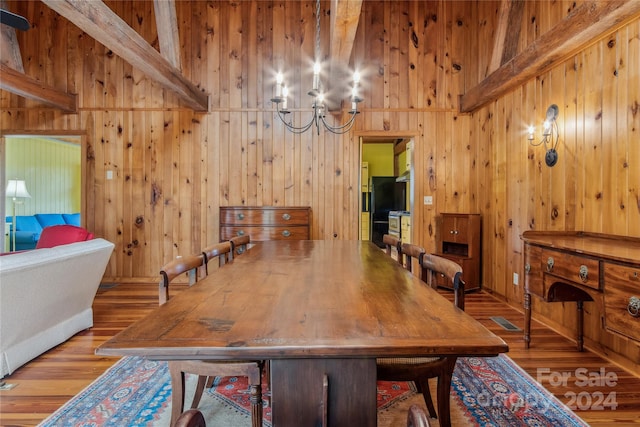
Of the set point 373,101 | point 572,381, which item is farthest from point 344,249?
point 373,101

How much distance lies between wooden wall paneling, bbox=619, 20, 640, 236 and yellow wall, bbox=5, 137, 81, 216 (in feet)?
29.1

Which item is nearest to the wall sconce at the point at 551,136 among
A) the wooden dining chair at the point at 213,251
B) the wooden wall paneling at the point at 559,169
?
the wooden wall paneling at the point at 559,169

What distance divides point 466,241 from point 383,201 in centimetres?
405

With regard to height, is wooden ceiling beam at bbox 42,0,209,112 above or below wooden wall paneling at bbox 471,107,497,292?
above

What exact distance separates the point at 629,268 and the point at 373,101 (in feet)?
11.1

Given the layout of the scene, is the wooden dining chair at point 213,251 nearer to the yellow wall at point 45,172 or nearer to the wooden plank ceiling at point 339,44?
the wooden plank ceiling at point 339,44

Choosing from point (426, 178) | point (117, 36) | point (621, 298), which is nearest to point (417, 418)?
point (621, 298)

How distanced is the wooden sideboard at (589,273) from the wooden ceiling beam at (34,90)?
197 inches

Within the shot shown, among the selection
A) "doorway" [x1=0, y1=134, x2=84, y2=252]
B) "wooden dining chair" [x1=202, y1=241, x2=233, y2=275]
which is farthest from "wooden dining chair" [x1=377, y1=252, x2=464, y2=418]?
"doorway" [x1=0, y1=134, x2=84, y2=252]

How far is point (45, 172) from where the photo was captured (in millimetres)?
7125

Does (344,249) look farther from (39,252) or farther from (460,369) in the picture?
(39,252)

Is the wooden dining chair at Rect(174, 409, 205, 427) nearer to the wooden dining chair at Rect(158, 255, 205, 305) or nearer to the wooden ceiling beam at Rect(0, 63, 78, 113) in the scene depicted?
the wooden dining chair at Rect(158, 255, 205, 305)

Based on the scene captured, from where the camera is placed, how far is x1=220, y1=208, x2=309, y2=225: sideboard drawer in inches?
153

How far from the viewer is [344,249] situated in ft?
7.25
